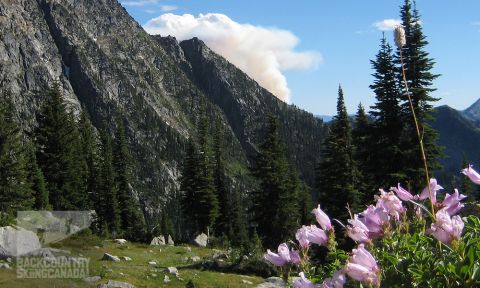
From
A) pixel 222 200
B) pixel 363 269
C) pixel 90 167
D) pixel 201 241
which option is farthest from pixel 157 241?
pixel 363 269

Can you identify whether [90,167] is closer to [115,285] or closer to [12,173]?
[12,173]

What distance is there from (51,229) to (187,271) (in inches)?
530

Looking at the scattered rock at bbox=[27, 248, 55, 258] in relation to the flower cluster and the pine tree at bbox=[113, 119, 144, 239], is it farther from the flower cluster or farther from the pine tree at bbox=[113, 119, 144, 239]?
the pine tree at bbox=[113, 119, 144, 239]

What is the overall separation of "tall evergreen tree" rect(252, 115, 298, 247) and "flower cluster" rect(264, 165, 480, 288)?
128 ft

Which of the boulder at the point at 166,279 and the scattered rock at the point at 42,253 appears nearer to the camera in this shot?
the boulder at the point at 166,279

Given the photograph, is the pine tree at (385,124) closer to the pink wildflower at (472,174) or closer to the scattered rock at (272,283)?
the scattered rock at (272,283)

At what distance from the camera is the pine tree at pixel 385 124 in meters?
26.6

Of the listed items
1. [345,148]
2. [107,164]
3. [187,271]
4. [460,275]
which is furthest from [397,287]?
[107,164]

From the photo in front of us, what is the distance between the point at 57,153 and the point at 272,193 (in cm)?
2121

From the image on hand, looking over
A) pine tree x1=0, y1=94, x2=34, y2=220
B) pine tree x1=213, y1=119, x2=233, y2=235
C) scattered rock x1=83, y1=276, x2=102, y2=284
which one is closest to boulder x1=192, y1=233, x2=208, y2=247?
pine tree x1=213, y1=119, x2=233, y2=235

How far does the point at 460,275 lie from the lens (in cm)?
213

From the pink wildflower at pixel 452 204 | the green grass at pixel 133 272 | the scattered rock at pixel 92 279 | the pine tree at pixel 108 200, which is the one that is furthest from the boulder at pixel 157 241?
the pink wildflower at pixel 452 204

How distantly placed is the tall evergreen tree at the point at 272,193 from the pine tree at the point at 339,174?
566 cm

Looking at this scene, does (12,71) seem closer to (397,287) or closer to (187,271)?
(187,271)
